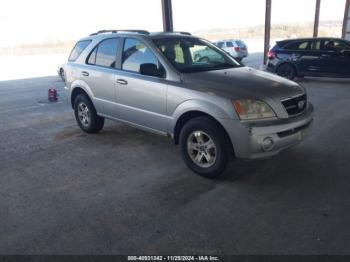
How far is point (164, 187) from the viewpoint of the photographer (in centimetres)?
403

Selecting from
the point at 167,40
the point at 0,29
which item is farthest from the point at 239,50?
the point at 0,29

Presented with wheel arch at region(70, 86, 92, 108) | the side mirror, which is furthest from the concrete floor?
the side mirror

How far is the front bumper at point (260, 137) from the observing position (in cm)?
375

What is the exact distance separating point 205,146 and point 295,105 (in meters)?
1.21

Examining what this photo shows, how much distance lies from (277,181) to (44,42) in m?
43.3

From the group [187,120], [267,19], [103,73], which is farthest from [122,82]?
[267,19]

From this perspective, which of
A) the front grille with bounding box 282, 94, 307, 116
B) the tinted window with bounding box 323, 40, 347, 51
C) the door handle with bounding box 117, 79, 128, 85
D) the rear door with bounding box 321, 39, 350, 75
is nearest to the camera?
the front grille with bounding box 282, 94, 307, 116

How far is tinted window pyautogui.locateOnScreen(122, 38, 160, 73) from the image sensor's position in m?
4.73

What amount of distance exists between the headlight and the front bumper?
9cm

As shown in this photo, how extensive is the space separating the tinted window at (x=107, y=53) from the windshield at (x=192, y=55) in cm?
83

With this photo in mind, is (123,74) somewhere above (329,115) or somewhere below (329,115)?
above

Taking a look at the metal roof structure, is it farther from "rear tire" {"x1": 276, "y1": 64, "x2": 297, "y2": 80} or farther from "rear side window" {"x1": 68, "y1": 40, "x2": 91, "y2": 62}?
"rear side window" {"x1": 68, "y1": 40, "x2": 91, "y2": 62}

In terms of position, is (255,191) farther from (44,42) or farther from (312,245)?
(44,42)

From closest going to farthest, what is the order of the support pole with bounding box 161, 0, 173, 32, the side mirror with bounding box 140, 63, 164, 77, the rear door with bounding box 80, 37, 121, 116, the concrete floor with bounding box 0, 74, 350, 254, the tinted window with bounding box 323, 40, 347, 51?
the concrete floor with bounding box 0, 74, 350, 254 < the side mirror with bounding box 140, 63, 164, 77 < the rear door with bounding box 80, 37, 121, 116 < the support pole with bounding box 161, 0, 173, 32 < the tinted window with bounding box 323, 40, 347, 51
